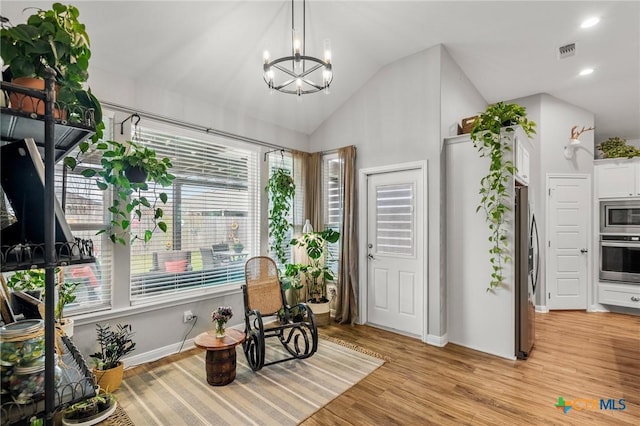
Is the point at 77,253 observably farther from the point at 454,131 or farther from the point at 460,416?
the point at 454,131

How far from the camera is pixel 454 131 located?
12.1 feet

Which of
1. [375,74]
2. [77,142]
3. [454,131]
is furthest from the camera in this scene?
[375,74]

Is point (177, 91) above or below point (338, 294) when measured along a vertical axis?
above

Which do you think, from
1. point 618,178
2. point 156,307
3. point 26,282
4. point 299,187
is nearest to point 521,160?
point 618,178

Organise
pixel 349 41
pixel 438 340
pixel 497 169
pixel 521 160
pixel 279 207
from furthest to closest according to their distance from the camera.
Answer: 1. pixel 279 207
2. pixel 349 41
3. pixel 438 340
4. pixel 521 160
5. pixel 497 169

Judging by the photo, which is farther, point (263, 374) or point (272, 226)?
point (272, 226)

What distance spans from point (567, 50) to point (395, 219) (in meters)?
2.71

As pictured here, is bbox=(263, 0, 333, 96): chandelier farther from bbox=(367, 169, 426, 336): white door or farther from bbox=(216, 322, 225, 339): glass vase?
bbox=(216, 322, 225, 339): glass vase

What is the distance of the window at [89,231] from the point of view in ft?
8.68

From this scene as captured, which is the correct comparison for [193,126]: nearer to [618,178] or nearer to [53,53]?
[53,53]

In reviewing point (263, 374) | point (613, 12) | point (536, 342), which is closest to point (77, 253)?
point (263, 374)

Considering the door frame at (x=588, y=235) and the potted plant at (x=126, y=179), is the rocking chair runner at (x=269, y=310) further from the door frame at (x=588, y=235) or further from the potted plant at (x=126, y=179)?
the door frame at (x=588, y=235)

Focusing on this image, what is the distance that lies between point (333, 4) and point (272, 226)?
269 cm

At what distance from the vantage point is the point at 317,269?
427 centimetres
